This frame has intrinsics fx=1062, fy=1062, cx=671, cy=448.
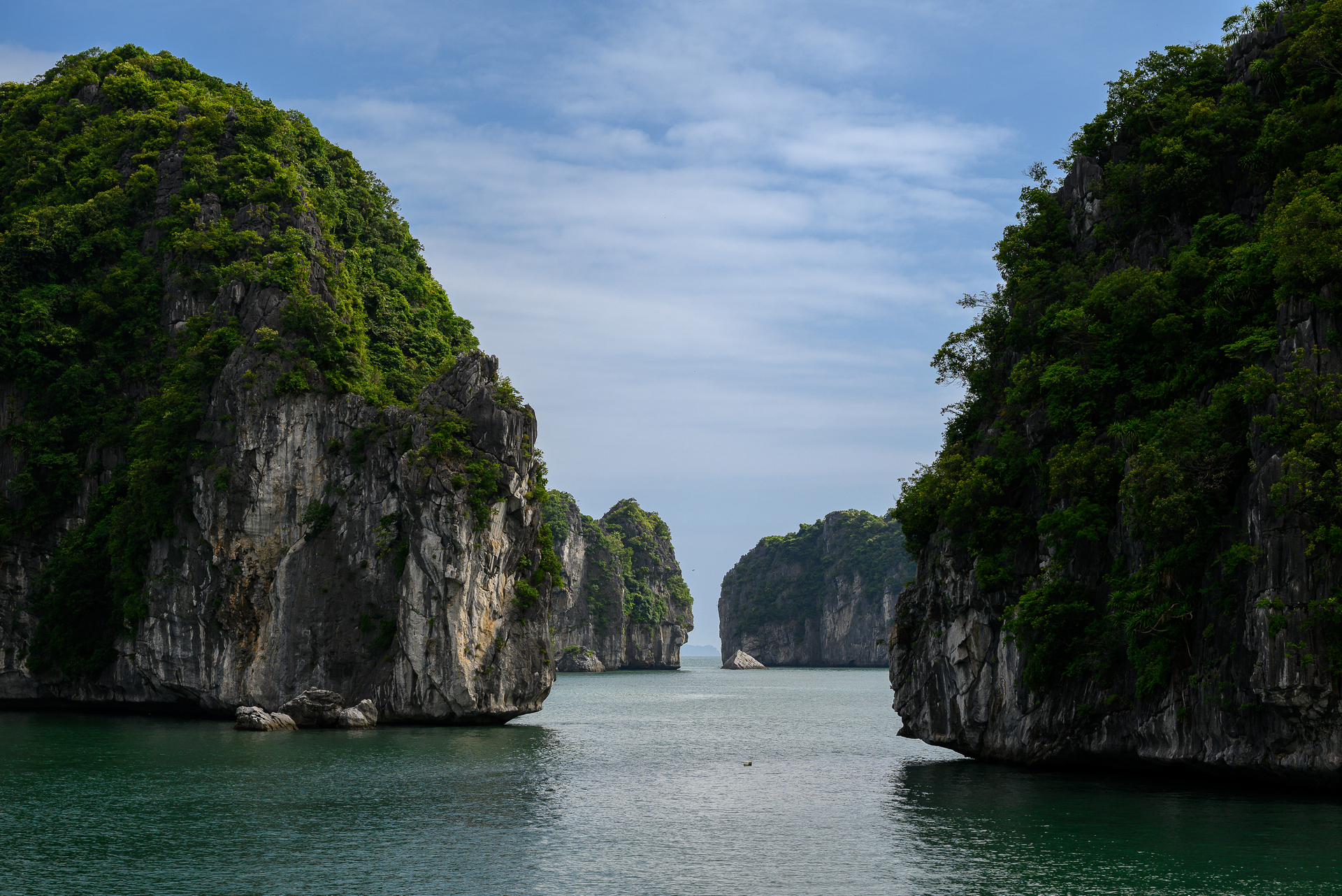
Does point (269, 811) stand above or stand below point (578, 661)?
above

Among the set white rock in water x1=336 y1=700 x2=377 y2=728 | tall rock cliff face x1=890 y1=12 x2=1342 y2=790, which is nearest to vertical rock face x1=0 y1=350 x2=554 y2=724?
white rock in water x1=336 y1=700 x2=377 y2=728

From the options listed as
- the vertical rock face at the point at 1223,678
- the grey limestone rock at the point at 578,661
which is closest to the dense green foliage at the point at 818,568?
the grey limestone rock at the point at 578,661

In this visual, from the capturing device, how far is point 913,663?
4266 cm

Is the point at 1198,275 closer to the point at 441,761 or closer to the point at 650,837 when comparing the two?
the point at 650,837

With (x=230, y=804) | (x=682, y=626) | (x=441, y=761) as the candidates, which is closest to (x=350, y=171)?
(x=441, y=761)

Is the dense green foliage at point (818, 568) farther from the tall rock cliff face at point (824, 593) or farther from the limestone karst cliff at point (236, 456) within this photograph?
the limestone karst cliff at point (236, 456)

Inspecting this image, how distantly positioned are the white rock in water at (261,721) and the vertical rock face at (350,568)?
3126mm

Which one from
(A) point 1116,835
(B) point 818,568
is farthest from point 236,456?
(B) point 818,568

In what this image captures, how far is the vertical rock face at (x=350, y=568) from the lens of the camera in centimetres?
5147

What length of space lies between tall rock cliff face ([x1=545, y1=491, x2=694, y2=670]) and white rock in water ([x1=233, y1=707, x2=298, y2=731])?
290 feet

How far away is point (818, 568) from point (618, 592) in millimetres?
44643

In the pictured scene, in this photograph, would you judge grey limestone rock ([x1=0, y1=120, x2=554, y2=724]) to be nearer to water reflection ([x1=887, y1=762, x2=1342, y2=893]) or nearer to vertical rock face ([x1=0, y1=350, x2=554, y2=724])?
vertical rock face ([x1=0, y1=350, x2=554, y2=724])

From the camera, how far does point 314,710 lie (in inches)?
1973

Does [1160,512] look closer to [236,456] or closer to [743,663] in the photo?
[236,456]
